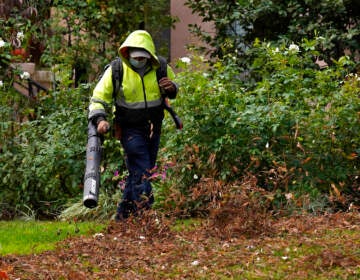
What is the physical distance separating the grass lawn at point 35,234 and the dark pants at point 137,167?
42 cm

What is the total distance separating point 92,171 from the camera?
731cm

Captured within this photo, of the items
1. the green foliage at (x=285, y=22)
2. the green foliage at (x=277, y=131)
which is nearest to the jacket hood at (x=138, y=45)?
the green foliage at (x=277, y=131)

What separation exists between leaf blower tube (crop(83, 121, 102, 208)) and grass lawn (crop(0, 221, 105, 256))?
0.62 m

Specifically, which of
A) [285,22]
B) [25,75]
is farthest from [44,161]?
[285,22]

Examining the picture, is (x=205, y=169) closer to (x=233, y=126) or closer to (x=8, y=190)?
(x=233, y=126)

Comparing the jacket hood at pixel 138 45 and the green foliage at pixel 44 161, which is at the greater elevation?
the jacket hood at pixel 138 45

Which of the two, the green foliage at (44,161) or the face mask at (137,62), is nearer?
the face mask at (137,62)

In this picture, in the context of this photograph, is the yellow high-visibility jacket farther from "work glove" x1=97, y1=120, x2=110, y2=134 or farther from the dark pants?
"work glove" x1=97, y1=120, x2=110, y2=134

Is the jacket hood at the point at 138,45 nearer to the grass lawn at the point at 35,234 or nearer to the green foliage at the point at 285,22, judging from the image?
the grass lawn at the point at 35,234

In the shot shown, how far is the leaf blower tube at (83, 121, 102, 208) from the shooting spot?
7.07 meters

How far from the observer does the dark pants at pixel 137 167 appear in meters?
7.82

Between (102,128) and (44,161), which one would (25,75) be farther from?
(102,128)

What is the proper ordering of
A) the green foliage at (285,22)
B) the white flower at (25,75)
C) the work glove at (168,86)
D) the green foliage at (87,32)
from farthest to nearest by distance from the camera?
the green foliage at (87,32) → the green foliage at (285,22) → the white flower at (25,75) → the work glove at (168,86)

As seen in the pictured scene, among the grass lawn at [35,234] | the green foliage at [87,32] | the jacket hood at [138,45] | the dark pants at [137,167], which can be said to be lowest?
the grass lawn at [35,234]
